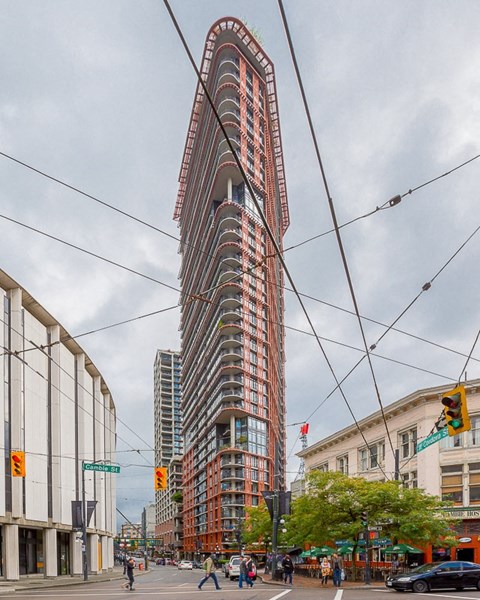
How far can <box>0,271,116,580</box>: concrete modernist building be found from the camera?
1766 inches

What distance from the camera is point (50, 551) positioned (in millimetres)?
51844

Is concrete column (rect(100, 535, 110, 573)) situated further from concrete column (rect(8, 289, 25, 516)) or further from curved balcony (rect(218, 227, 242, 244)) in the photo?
curved balcony (rect(218, 227, 242, 244))

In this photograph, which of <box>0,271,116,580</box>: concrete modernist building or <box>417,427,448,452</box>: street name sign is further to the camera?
<box>0,271,116,580</box>: concrete modernist building

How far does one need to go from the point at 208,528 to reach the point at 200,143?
230 ft

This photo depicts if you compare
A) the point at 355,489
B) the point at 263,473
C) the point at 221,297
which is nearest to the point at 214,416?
the point at 263,473

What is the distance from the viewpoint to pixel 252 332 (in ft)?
343

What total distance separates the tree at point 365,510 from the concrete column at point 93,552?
31.9 m

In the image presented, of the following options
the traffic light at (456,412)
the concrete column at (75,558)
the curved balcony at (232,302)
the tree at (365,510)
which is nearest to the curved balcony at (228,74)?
the curved balcony at (232,302)

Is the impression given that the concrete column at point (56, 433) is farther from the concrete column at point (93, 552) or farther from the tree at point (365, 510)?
the tree at point (365, 510)

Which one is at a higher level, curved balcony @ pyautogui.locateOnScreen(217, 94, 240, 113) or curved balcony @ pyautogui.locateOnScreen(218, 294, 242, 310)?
curved balcony @ pyautogui.locateOnScreen(217, 94, 240, 113)

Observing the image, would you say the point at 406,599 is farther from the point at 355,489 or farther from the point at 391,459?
the point at 391,459

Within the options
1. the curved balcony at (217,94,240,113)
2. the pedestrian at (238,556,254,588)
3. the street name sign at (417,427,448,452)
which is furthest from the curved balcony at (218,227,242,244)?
the street name sign at (417,427,448,452)

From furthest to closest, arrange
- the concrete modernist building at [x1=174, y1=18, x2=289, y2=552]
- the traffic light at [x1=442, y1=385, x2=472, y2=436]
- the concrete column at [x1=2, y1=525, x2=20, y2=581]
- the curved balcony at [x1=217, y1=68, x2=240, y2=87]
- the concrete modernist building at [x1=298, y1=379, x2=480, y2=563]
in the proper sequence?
the curved balcony at [x1=217, y1=68, x2=240, y2=87]
the concrete modernist building at [x1=174, y1=18, x2=289, y2=552]
the concrete modernist building at [x1=298, y1=379, x2=480, y2=563]
the concrete column at [x1=2, y1=525, x2=20, y2=581]
the traffic light at [x1=442, y1=385, x2=472, y2=436]

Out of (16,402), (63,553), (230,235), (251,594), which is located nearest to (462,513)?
(251,594)
